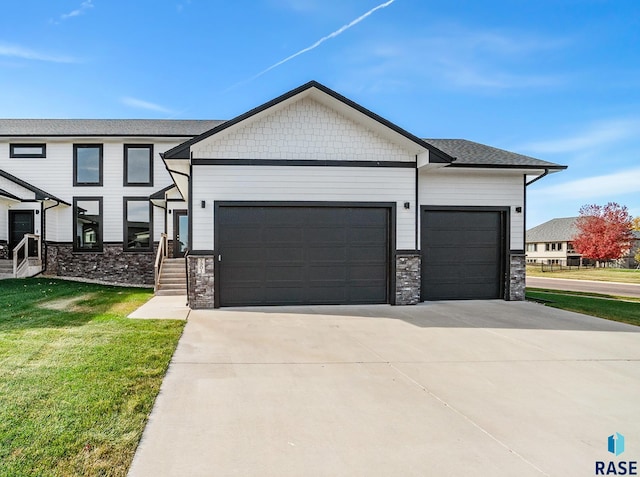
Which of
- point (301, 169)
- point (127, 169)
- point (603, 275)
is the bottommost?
point (603, 275)

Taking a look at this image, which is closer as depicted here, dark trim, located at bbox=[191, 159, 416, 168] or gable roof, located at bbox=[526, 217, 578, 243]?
dark trim, located at bbox=[191, 159, 416, 168]

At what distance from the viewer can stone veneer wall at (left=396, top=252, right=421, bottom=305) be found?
385 inches

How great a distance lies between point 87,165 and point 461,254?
620 inches

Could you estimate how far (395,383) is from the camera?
4.35 meters

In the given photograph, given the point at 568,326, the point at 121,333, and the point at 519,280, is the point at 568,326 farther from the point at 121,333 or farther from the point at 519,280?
the point at 121,333

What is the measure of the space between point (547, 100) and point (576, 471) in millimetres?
17028

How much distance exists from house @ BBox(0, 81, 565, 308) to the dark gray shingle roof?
20.1 ft

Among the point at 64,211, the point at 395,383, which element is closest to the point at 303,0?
the point at 395,383

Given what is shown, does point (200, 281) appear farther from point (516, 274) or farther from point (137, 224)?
point (516, 274)

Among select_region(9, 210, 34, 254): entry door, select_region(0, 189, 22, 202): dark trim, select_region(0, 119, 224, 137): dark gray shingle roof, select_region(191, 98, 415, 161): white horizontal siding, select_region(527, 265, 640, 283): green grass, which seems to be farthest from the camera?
select_region(527, 265, 640, 283): green grass

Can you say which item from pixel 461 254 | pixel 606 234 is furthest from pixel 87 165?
pixel 606 234

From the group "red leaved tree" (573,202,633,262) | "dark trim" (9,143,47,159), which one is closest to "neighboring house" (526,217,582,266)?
"red leaved tree" (573,202,633,262)

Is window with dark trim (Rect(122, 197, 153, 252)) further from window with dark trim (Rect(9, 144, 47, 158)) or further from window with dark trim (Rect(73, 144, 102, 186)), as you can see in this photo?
window with dark trim (Rect(9, 144, 47, 158))

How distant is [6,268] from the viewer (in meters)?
14.2
